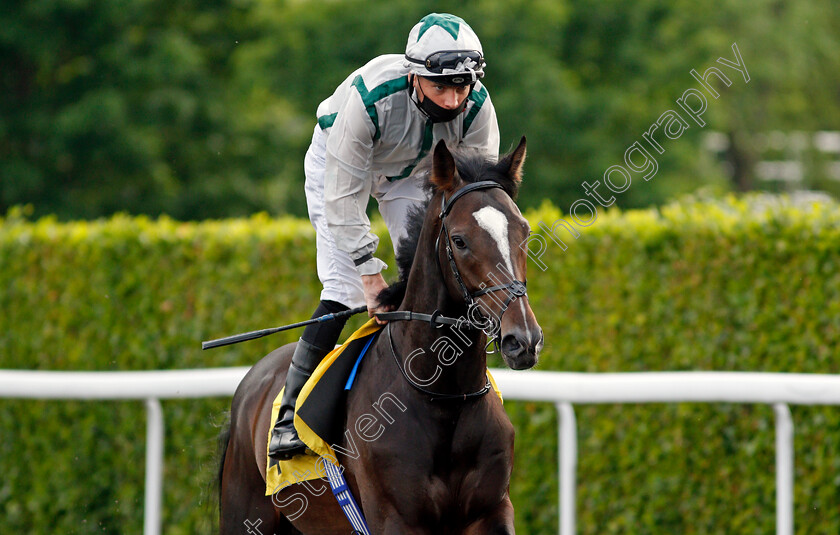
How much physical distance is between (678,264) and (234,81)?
40.1 ft

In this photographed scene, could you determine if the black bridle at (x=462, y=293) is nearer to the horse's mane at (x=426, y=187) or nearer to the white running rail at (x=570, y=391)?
the horse's mane at (x=426, y=187)

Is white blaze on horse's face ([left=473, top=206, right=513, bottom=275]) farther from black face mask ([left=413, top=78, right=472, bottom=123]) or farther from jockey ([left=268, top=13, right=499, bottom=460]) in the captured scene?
black face mask ([left=413, top=78, right=472, bottom=123])

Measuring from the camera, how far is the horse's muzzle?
2.55 metres

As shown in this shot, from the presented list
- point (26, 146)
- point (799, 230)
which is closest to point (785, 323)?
point (799, 230)

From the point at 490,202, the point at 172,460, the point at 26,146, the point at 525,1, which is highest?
the point at 525,1

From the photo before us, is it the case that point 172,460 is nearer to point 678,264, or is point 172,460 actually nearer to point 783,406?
point 678,264

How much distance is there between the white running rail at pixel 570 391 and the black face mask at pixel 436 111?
1577 mm

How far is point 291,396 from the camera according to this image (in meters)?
3.51

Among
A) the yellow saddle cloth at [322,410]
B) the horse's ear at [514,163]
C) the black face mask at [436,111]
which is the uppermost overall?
the black face mask at [436,111]

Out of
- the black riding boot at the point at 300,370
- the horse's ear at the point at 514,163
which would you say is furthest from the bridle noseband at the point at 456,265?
the black riding boot at the point at 300,370

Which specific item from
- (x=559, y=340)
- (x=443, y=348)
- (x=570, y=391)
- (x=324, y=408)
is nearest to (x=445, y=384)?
(x=443, y=348)

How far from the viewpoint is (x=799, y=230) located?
498 cm

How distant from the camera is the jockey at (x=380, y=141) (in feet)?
10.5

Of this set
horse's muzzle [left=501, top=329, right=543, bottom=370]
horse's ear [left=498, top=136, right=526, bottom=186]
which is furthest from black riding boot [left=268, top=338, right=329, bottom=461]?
horse's muzzle [left=501, top=329, right=543, bottom=370]
